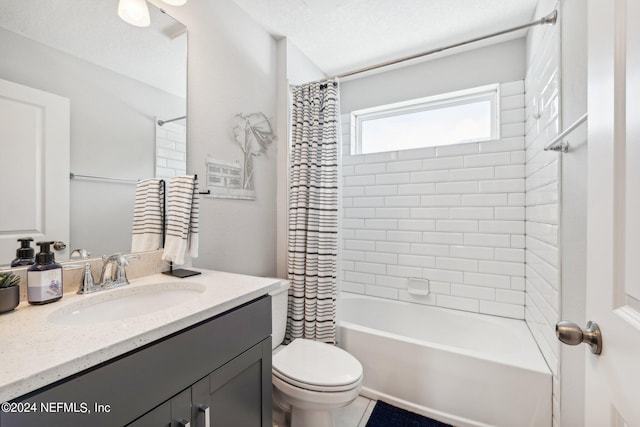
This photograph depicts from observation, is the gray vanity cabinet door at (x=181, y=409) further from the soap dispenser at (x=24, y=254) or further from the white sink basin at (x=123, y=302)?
the soap dispenser at (x=24, y=254)

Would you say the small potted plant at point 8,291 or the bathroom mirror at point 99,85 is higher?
the bathroom mirror at point 99,85

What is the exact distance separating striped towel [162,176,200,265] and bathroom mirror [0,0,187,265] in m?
0.14

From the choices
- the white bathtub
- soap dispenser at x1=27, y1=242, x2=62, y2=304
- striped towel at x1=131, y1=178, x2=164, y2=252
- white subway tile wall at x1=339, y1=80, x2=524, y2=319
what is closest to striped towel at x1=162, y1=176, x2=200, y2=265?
striped towel at x1=131, y1=178, x2=164, y2=252

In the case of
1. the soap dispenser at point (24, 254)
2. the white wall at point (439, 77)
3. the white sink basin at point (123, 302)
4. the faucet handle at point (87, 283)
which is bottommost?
the white sink basin at point (123, 302)

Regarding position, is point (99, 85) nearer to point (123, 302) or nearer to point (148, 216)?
point (148, 216)

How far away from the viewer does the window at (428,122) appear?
85.8 inches

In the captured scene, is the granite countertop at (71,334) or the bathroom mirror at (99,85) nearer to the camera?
the granite countertop at (71,334)

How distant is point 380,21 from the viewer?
5.97 ft

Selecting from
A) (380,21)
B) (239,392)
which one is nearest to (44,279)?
(239,392)

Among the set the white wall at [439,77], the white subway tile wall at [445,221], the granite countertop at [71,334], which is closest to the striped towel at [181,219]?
the granite countertop at [71,334]

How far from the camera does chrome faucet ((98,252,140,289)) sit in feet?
3.50

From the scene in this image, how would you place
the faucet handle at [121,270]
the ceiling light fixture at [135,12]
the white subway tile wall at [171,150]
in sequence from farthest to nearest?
the white subway tile wall at [171,150], the ceiling light fixture at [135,12], the faucet handle at [121,270]

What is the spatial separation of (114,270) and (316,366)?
1004 mm

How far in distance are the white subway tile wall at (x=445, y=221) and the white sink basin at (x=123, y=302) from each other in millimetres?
1666
